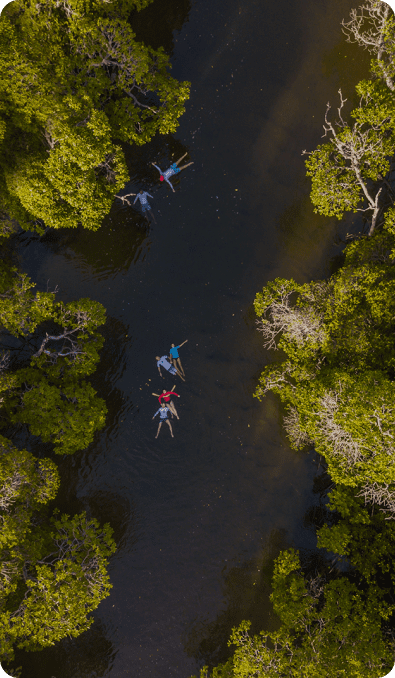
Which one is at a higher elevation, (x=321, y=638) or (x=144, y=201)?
(x=144, y=201)

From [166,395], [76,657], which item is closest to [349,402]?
[166,395]

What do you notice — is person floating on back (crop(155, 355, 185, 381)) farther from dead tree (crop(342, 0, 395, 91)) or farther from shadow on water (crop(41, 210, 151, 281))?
dead tree (crop(342, 0, 395, 91))

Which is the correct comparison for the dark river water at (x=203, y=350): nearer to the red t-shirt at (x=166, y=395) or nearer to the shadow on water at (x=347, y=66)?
the shadow on water at (x=347, y=66)

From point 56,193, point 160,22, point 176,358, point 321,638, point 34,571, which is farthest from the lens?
point 176,358

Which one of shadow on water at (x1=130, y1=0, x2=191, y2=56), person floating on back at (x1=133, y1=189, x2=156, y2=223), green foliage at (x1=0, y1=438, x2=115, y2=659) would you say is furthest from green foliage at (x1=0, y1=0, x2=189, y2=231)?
green foliage at (x1=0, y1=438, x2=115, y2=659)

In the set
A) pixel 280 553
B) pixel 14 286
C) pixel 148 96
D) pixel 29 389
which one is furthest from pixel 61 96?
pixel 280 553

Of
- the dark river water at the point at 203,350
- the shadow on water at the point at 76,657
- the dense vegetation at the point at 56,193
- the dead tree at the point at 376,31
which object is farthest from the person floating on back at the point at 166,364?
the dead tree at the point at 376,31

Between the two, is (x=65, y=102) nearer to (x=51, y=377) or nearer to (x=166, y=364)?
(x=51, y=377)
